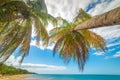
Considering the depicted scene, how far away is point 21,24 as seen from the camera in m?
9.78

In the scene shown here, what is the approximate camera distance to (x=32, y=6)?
9508mm

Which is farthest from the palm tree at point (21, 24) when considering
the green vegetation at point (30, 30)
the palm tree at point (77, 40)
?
the palm tree at point (77, 40)

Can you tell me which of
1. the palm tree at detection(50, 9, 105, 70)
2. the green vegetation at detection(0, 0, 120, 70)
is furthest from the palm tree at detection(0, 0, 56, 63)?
the palm tree at detection(50, 9, 105, 70)

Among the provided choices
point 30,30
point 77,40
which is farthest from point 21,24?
point 77,40

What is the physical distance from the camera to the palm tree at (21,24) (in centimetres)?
918

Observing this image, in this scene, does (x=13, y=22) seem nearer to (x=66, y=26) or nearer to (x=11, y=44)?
(x=11, y=44)

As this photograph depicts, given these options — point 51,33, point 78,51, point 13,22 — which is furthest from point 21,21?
point 78,51

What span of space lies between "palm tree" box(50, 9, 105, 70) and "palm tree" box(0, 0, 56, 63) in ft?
2.77

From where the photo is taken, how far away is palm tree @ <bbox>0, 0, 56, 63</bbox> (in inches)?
361

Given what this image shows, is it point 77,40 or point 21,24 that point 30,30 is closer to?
point 21,24

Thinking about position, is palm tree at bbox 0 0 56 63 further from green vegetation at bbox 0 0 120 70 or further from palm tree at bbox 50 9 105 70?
palm tree at bbox 50 9 105 70

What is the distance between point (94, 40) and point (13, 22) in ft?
12.4

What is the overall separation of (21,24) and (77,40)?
→ 2.57 m

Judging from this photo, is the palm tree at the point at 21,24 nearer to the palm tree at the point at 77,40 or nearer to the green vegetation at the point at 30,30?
the green vegetation at the point at 30,30
